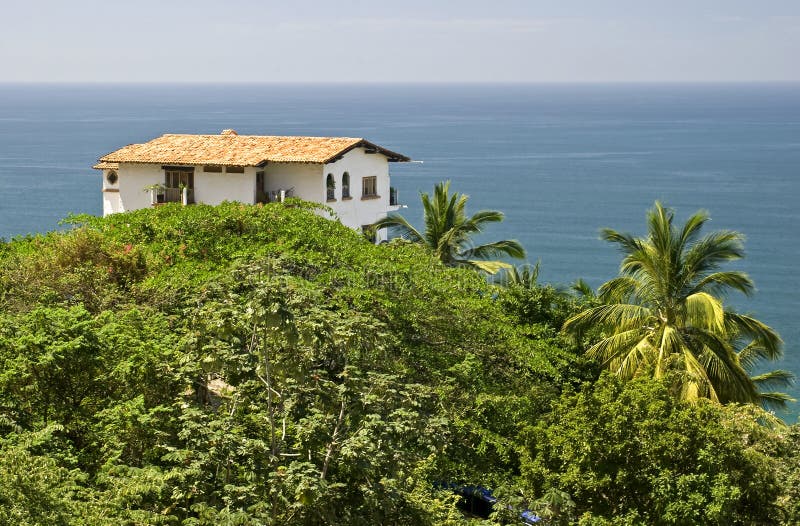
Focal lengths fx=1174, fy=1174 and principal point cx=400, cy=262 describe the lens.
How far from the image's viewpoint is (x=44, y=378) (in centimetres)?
1839

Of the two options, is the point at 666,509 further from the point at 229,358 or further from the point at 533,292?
the point at 533,292

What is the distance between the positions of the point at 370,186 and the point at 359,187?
1026 millimetres

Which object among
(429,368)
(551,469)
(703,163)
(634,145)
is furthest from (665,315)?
(634,145)

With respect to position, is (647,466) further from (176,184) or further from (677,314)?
(176,184)

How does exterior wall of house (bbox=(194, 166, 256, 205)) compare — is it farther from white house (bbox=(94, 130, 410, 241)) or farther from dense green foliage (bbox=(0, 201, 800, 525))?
dense green foliage (bbox=(0, 201, 800, 525))

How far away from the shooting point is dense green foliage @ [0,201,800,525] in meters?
15.6

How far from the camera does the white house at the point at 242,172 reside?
42844 mm

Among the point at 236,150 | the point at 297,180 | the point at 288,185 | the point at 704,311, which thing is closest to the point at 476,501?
the point at 704,311

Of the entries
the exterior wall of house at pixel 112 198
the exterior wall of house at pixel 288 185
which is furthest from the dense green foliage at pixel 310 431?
the exterior wall of house at pixel 112 198

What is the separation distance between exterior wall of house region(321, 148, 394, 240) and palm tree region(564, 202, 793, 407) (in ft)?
57.2

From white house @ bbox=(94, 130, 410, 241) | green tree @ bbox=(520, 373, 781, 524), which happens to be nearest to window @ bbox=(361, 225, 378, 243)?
white house @ bbox=(94, 130, 410, 241)

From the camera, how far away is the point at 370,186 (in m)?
46.8

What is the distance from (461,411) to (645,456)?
5.30m

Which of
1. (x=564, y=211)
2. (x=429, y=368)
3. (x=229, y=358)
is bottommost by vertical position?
(x=564, y=211)
